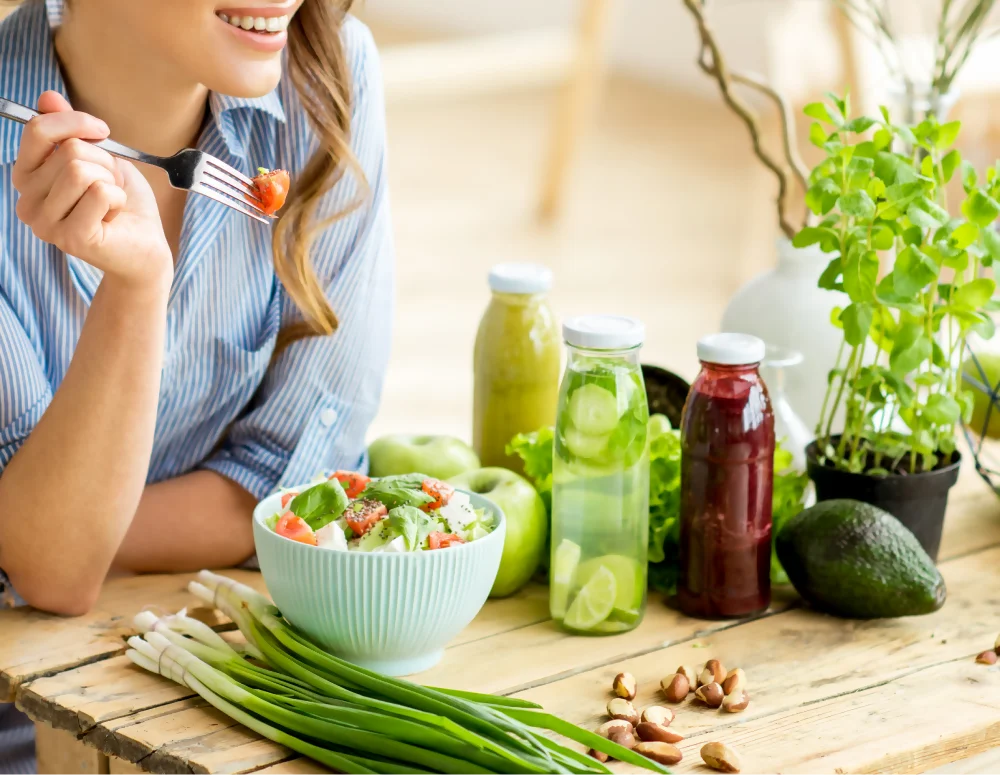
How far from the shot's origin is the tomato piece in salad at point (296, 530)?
104 centimetres

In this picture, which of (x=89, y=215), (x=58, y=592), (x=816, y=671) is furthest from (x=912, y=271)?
(x=58, y=592)

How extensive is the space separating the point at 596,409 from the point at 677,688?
25cm

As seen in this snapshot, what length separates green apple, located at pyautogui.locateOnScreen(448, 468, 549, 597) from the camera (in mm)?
1201

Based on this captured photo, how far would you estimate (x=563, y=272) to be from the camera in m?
Result: 4.40

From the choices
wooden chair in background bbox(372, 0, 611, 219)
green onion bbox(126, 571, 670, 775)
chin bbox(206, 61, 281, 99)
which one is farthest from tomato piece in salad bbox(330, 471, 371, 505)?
wooden chair in background bbox(372, 0, 611, 219)

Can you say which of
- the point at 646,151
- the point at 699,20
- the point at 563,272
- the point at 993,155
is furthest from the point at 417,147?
the point at 699,20

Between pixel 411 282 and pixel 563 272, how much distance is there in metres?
0.52

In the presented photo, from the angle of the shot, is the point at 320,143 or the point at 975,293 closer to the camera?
the point at 975,293

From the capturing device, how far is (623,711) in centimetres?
A: 100

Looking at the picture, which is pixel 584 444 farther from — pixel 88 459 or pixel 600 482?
pixel 88 459

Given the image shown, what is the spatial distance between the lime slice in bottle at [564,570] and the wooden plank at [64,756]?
404 mm

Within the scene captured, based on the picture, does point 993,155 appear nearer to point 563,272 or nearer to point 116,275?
point 563,272

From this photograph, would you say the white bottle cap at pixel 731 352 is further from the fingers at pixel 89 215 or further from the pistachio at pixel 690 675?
the fingers at pixel 89 215

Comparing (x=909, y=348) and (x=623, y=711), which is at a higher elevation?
(x=909, y=348)
